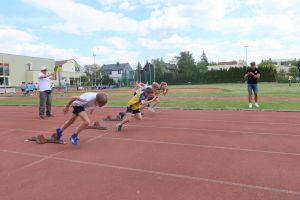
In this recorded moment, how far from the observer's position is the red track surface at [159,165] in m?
3.79

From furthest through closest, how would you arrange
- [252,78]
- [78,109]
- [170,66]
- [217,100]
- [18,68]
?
[170,66]
[18,68]
[217,100]
[252,78]
[78,109]

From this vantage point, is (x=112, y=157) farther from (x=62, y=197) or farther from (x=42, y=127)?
(x=42, y=127)

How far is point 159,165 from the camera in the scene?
190 inches

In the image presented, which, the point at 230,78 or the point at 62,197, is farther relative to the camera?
the point at 230,78

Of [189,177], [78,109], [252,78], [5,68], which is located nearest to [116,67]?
[5,68]

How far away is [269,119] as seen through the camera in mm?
9312

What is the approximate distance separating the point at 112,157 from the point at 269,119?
5.84 meters

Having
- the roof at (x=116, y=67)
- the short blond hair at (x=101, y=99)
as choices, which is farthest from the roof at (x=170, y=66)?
the short blond hair at (x=101, y=99)

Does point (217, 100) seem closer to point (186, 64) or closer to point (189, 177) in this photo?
point (189, 177)

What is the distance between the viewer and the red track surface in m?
3.79

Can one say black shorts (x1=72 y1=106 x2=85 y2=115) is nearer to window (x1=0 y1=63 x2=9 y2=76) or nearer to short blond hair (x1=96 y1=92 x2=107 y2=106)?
short blond hair (x1=96 y1=92 x2=107 y2=106)

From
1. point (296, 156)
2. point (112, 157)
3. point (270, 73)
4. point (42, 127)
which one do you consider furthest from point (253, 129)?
→ point (270, 73)

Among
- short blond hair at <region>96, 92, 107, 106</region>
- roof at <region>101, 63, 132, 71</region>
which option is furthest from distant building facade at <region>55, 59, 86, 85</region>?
short blond hair at <region>96, 92, 107, 106</region>

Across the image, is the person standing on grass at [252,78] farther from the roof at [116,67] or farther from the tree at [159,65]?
the roof at [116,67]
